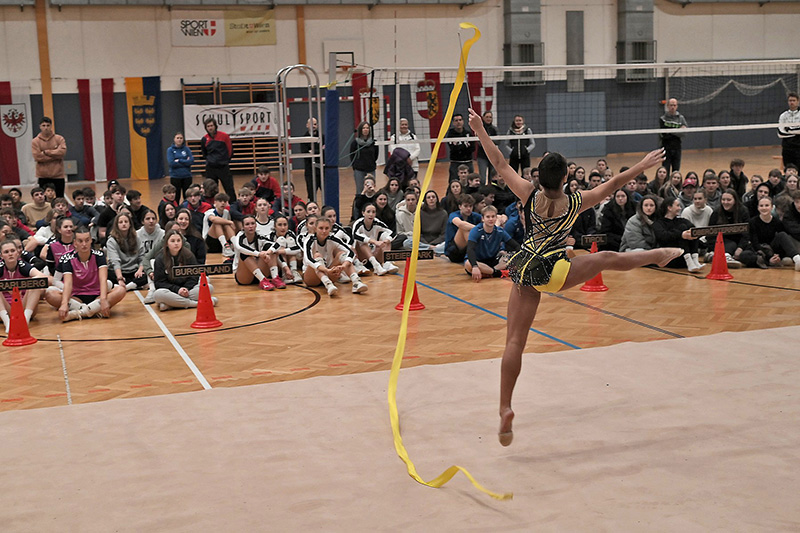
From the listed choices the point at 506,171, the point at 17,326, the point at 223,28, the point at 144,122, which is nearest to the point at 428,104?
the point at 223,28

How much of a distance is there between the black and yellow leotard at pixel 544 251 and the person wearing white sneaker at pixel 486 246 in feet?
16.4

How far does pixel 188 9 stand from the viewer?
20.7 metres

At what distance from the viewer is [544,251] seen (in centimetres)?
406

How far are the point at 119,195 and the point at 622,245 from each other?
6692 mm

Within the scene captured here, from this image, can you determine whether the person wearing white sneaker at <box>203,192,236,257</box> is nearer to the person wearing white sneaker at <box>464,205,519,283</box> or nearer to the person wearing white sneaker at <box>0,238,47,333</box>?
the person wearing white sneaker at <box>0,238,47,333</box>

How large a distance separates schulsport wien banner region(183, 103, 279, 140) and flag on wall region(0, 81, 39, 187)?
12.5ft

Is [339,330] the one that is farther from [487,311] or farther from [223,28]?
[223,28]

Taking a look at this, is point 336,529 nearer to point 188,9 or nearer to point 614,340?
point 614,340

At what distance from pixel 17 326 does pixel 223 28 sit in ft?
51.5

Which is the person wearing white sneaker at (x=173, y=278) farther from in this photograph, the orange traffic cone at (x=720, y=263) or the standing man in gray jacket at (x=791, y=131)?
the standing man in gray jacket at (x=791, y=131)

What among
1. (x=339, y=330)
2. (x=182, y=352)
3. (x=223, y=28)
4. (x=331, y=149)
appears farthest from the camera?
(x=223, y=28)

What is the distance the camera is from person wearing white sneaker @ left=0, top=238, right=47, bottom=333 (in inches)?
292

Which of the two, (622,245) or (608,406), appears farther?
(622,245)

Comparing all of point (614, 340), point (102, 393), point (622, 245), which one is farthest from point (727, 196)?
point (102, 393)
